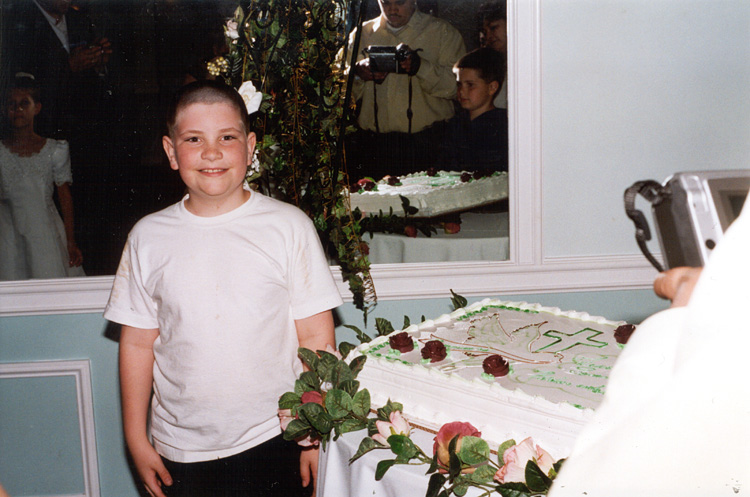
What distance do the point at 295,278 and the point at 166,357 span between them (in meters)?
0.34

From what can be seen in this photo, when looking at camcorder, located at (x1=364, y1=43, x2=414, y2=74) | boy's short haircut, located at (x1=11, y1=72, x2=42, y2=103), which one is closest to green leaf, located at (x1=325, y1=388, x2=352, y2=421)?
camcorder, located at (x1=364, y1=43, x2=414, y2=74)

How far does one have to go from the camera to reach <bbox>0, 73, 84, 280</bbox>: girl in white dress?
218cm

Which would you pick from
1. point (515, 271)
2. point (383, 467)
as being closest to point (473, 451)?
point (383, 467)

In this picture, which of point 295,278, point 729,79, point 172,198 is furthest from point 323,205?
point 729,79

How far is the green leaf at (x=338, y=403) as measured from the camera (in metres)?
1.16

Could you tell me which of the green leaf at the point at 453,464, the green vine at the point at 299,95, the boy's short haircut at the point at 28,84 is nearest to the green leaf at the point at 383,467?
the green leaf at the point at 453,464

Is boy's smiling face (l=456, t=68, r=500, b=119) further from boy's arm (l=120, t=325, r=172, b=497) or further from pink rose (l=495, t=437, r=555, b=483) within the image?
pink rose (l=495, t=437, r=555, b=483)

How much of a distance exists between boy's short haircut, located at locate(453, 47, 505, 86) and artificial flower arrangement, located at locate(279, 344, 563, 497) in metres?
1.32

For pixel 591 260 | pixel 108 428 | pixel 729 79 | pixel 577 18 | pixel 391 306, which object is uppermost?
pixel 577 18

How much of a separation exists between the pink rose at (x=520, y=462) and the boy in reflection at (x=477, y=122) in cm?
148

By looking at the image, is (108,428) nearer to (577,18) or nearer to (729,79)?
(577,18)

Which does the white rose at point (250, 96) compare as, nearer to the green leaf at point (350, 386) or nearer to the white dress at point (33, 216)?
the green leaf at point (350, 386)

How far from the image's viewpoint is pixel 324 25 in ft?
5.24

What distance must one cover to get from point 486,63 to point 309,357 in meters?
1.39
